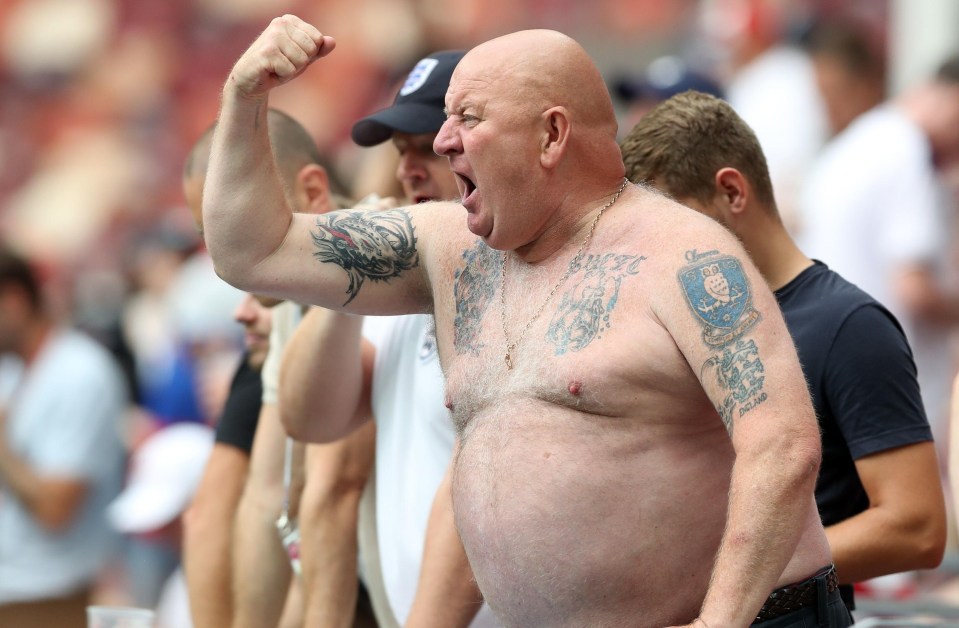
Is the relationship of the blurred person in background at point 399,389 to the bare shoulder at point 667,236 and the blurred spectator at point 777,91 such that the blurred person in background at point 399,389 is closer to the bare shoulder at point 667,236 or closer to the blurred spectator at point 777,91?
the bare shoulder at point 667,236

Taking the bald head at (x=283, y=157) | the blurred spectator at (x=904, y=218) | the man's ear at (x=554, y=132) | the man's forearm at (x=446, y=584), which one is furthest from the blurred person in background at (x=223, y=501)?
the blurred spectator at (x=904, y=218)

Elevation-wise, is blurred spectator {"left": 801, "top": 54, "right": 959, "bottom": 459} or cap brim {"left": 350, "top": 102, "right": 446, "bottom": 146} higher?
cap brim {"left": 350, "top": 102, "right": 446, "bottom": 146}

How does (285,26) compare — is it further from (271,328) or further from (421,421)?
(271,328)

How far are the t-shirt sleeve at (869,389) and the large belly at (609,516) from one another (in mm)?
636

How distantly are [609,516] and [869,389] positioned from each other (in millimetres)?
874

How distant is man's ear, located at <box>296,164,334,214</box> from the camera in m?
4.38

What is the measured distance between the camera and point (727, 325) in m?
2.64

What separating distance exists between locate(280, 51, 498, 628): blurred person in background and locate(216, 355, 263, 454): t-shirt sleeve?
79 cm

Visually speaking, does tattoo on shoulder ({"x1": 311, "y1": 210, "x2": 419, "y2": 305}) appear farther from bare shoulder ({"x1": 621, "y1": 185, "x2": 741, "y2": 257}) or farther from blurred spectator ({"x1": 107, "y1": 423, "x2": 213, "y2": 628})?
blurred spectator ({"x1": 107, "y1": 423, "x2": 213, "y2": 628})

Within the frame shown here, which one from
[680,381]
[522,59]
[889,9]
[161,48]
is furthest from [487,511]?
[161,48]

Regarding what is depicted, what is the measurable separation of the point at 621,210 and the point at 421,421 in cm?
109

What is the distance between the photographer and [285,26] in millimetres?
3051

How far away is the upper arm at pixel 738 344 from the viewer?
102 inches

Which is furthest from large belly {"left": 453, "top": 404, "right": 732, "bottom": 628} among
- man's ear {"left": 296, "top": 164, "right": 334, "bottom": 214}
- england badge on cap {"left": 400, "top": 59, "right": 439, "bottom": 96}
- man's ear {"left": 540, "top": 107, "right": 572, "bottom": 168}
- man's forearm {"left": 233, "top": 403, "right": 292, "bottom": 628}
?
man's forearm {"left": 233, "top": 403, "right": 292, "bottom": 628}
